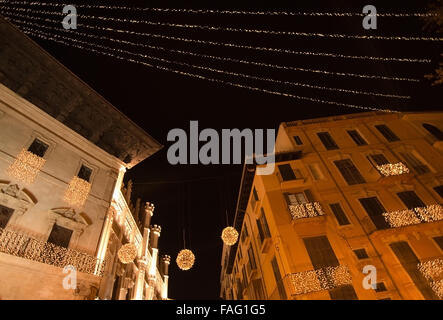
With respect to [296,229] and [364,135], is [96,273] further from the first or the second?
[364,135]

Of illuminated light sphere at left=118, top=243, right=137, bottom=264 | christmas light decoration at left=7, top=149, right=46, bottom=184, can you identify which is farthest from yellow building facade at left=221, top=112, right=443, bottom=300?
christmas light decoration at left=7, top=149, right=46, bottom=184

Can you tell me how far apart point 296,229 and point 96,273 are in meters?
11.3

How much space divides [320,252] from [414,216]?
19.1 feet

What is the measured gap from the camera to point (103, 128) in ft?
55.7

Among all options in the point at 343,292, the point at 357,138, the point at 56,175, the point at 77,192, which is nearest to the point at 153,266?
the point at 77,192

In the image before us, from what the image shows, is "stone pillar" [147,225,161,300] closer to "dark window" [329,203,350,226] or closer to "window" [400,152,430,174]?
"dark window" [329,203,350,226]

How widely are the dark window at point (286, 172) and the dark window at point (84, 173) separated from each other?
12.9 meters

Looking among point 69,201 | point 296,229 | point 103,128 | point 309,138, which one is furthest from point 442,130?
point 69,201

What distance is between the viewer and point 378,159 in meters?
18.4

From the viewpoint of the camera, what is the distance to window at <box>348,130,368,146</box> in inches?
783

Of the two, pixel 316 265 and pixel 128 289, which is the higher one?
pixel 128 289

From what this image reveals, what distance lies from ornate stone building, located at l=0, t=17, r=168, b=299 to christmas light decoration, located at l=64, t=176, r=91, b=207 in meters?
0.05

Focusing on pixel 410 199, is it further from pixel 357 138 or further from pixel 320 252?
pixel 320 252

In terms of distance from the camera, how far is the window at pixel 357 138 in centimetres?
1989
